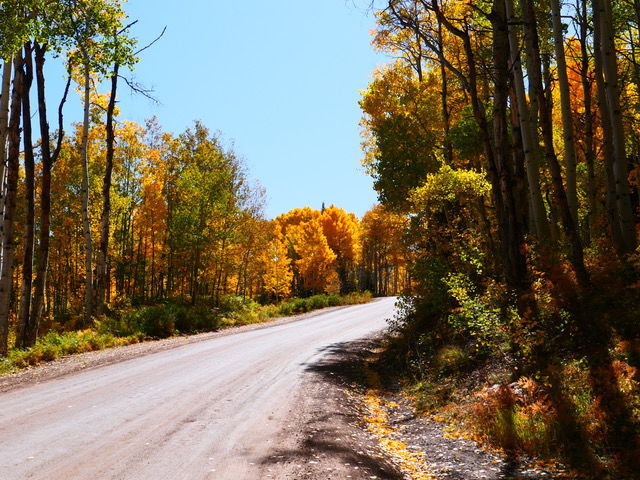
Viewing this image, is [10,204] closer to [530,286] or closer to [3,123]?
[3,123]

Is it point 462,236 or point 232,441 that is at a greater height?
point 462,236

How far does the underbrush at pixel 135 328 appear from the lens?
37.6 feet

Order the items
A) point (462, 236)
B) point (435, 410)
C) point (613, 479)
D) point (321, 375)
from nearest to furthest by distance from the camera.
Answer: point (613, 479) < point (435, 410) < point (321, 375) < point (462, 236)

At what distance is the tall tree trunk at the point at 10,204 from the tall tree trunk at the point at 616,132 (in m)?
13.6

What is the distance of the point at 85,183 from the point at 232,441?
14.4 meters

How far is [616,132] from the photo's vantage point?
8.39m

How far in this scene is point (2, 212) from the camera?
11.0m

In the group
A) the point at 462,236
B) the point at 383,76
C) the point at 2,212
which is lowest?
the point at 462,236

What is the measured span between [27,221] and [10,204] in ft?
4.06

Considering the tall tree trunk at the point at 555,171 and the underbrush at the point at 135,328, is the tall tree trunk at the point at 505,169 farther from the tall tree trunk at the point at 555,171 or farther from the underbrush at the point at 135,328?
the underbrush at the point at 135,328

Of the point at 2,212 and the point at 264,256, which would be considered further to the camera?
the point at 264,256

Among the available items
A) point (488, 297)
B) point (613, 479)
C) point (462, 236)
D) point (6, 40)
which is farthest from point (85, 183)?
point (613, 479)

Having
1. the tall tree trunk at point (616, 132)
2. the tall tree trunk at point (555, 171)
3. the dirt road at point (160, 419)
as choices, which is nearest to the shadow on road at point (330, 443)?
the dirt road at point (160, 419)

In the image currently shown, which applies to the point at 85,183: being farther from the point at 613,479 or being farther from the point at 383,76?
the point at 613,479
